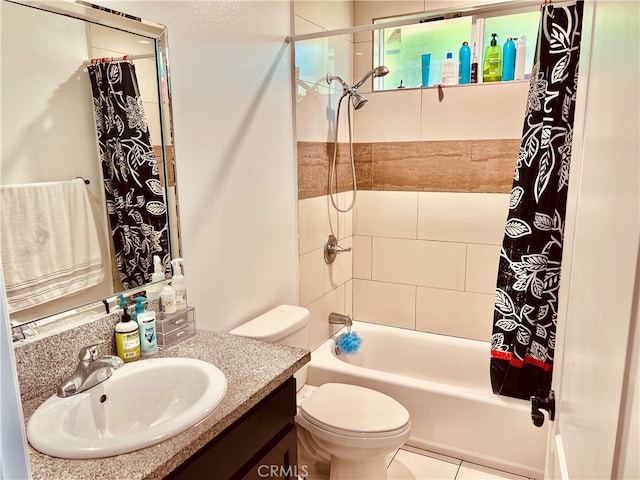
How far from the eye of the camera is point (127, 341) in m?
1.45

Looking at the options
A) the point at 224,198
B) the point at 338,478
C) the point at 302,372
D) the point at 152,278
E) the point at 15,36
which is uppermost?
Answer: the point at 15,36

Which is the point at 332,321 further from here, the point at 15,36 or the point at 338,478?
the point at 15,36

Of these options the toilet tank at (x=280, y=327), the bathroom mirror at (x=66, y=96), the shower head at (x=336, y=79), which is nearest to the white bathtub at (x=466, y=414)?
the toilet tank at (x=280, y=327)

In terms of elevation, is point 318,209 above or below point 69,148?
below

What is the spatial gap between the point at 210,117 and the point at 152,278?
688 mm

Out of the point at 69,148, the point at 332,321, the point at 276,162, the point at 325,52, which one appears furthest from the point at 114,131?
the point at 332,321

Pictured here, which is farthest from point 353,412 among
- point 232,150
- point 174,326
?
point 232,150

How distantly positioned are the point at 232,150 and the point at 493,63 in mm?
1658

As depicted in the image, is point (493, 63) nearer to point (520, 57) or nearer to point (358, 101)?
point (520, 57)

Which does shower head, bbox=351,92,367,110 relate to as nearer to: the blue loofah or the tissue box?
the blue loofah

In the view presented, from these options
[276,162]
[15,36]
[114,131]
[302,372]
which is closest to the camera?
[15,36]

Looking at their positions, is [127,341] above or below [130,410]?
above

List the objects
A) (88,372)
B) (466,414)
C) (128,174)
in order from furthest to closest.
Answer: (466,414), (128,174), (88,372)

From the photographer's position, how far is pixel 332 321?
2996 millimetres
